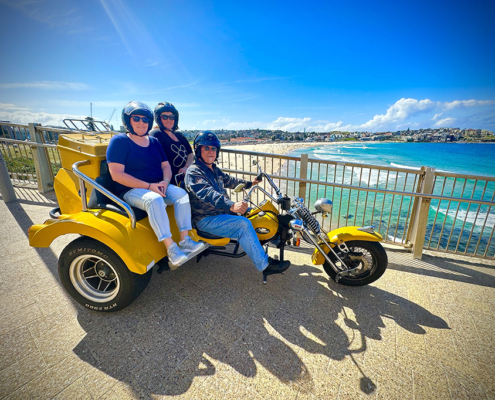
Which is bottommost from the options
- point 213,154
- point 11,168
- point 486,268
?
point 486,268

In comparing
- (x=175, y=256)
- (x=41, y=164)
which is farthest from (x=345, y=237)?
(x=41, y=164)

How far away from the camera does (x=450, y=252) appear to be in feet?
11.6

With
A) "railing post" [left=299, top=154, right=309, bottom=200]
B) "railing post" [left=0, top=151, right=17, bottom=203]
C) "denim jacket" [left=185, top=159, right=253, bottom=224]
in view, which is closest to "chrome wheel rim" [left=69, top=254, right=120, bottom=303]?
"denim jacket" [left=185, top=159, right=253, bottom=224]

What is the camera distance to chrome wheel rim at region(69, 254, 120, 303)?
2199 mm

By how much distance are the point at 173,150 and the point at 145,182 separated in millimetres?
1089

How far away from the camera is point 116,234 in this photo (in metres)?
1.97

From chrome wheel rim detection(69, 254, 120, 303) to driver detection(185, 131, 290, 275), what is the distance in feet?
3.07

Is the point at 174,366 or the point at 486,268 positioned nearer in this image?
the point at 174,366

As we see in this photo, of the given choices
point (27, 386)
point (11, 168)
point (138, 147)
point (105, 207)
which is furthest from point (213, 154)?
point (11, 168)

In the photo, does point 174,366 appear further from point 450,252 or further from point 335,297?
point 450,252

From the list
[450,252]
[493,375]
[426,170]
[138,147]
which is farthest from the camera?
[450,252]

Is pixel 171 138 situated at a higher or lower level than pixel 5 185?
higher

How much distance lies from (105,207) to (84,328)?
1.07 metres

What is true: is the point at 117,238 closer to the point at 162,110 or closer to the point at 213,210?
the point at 213,210
